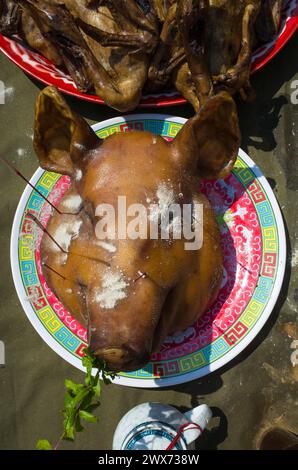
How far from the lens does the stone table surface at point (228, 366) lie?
2066mm

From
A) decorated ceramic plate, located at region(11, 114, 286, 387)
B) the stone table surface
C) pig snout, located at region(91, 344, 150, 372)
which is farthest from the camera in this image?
the stone table surface

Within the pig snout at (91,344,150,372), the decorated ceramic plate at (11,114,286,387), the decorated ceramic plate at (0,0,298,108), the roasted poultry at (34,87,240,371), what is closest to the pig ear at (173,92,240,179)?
the roasted poultry at (34,87,240,371)

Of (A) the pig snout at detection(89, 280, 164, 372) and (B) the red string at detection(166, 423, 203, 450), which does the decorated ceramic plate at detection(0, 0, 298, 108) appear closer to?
(A) the pig snout at detection(89, 280, 164, 372)

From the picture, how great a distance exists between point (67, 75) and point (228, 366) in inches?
61.2

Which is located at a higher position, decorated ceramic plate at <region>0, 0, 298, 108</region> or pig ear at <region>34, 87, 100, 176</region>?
decorated ceramic plate at <region>0, 0, 298, 108</region>

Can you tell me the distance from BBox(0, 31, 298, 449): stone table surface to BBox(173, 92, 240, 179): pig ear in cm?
57

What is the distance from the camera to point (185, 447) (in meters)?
1.77

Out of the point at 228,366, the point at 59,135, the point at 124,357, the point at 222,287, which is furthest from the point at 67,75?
the point at 228,366

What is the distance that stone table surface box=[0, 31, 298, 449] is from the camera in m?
2.07

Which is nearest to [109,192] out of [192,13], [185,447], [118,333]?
[118,333]

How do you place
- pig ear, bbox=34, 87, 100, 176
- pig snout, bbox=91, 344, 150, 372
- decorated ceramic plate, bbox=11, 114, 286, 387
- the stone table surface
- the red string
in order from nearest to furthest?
pig snout, bbox=91, 344, 150, 372, pig ear, bbox=34, 87, 100, 176, the red string, decorated ceramic plate, bbox=11, 114, 286, 387, the stone table surface

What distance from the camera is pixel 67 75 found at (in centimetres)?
206

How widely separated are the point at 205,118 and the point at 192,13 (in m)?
0.46

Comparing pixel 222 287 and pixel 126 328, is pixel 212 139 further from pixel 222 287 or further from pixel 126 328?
pixel 126 328
